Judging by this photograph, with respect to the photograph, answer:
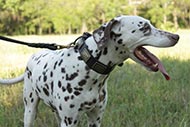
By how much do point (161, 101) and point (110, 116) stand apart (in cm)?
84

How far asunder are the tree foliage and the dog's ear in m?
28.4

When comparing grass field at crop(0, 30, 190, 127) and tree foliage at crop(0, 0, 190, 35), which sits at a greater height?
grass field at crop(0, 30, 190, 127)

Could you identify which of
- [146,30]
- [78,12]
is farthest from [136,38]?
[78,12]

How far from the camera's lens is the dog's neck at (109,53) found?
265 cm

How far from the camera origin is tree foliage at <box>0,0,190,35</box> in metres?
31.5

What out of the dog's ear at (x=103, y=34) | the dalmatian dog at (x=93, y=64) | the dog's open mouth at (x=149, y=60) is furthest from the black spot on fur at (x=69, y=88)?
the dog's open mouth at (x=149, y=60)

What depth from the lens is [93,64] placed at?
2721mm

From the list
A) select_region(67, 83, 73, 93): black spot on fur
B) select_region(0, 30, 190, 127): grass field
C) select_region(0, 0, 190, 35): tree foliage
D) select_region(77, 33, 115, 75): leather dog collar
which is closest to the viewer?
select_region(77, 33, 115, 75): leather dog collar

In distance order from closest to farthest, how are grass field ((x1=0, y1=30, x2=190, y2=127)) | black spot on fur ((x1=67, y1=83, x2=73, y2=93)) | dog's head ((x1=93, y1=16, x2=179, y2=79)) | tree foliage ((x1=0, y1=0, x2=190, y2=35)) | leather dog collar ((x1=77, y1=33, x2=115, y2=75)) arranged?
dog's head ((x1=93, y1=16, x2=179, y2=79)) < leather dog collar ((x1=77, y1=33, x2=115, y2=75)) < black spot on fur ((x1=67, y1=83, x2=73, y2=93)) < grass field ((x1=0, y1=30, x2=190, y2=127)) < tree foliage ((x1=0, y1=0, x2=190, y2=35))

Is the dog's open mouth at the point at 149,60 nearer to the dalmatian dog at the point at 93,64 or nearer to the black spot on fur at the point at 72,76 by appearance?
the dalmatian dog at the point at 93,64

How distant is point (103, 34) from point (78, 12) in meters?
29.2

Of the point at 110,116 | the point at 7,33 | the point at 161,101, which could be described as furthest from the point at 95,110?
the point at 7,33

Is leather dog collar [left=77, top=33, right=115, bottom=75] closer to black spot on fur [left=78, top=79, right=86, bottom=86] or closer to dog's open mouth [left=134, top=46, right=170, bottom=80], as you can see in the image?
black spot on fur [left=78, top=79, right=86, bottom=86]

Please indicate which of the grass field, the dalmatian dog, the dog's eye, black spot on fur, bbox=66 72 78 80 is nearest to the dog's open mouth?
the dalmatian dog
